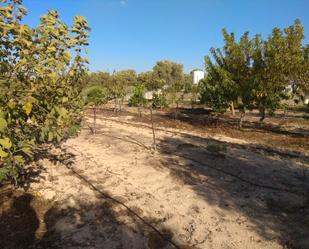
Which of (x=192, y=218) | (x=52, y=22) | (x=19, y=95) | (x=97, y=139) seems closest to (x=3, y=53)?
(x=52, y=22)

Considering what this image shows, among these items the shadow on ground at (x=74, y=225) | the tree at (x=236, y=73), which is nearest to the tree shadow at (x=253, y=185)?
the shadow on ground at (x=74, y=225)

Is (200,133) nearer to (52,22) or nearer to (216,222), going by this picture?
(216,222)

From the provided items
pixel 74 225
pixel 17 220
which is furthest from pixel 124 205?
pixel 17 220

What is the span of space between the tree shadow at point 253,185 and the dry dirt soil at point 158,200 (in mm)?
23

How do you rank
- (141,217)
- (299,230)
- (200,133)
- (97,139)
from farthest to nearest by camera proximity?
(200,133)
(97,139)
(141,217)
(299,230)

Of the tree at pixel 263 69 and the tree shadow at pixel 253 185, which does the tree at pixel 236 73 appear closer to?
the tree at pixel 263 69

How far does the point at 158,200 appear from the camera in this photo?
6.87 metres

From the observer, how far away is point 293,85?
14.8 metres

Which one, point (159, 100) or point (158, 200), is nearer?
point (158, 200)

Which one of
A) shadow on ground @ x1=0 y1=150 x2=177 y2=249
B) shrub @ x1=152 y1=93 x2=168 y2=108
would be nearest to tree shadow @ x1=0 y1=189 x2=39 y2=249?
shadow on ground @ x1=0 y1=150 x2=177 y2=249

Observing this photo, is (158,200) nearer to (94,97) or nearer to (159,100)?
(94,97)

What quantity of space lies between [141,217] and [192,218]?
1068 mm

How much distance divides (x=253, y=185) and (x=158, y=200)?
8.95 feet

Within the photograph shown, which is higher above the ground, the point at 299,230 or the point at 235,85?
the point at 235,85
